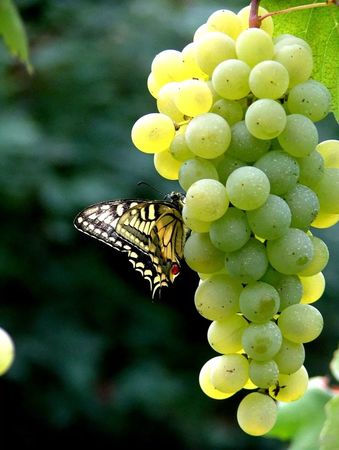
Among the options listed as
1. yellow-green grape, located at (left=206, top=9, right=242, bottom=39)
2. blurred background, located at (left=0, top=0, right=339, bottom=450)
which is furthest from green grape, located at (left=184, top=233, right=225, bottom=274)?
blurred background, located at (left=0, top=0, right=339, bottom=450)

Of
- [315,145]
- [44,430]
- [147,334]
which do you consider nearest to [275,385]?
[315,145]

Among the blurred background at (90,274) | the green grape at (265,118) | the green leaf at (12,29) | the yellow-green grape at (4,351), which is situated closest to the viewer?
the green grape at (265,118)

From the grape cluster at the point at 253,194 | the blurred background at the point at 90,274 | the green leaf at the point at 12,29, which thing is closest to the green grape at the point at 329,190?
the grape cluster at the point at 253,194

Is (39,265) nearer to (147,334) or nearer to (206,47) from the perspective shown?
(147,334)

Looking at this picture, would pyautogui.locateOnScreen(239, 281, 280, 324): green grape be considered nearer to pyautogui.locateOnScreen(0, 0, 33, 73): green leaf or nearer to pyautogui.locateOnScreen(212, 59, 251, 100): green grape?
pyautogui.locateOnScreen(212, 59, 251, 100): green grape

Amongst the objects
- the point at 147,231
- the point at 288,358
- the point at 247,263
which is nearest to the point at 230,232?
the point at 247,263

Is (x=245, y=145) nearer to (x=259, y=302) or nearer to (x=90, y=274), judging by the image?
(x=259, y=302)

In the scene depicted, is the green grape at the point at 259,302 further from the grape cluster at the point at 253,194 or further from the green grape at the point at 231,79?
the green grape at the point at 231,79
